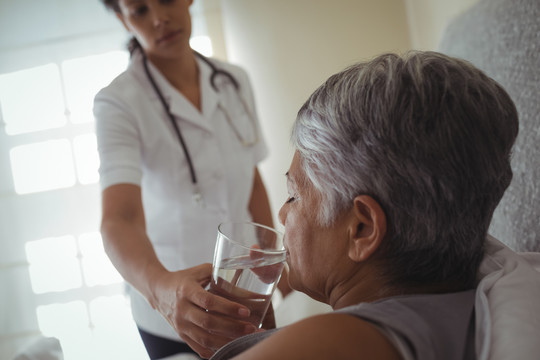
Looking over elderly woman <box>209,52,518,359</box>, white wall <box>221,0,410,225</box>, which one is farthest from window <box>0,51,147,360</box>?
elderly woman <box>209,52,518,359</box>

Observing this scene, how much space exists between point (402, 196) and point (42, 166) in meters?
2.41

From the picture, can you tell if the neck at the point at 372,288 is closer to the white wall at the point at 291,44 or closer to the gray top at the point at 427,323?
the gray top at the point at 427,323

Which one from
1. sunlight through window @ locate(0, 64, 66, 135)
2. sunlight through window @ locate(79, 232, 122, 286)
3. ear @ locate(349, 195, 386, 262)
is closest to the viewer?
ear @ locate(349, 195, 386, 262)

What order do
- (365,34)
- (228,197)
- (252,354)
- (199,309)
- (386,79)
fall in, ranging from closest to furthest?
(252,354)
(386,79)
(199,309)
(228,197)
(365,34)

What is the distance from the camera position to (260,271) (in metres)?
0.80

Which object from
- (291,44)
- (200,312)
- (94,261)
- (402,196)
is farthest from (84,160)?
(402,196)

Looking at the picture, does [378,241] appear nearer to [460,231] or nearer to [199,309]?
[460,231]

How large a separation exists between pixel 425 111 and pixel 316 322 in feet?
1.02

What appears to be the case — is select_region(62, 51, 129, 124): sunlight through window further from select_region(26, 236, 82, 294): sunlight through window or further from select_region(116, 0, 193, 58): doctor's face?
select_region(116, 0, 193, 58): doctor's face

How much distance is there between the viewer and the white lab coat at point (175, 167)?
1450mm

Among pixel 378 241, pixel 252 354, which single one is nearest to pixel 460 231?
pixel 378 241

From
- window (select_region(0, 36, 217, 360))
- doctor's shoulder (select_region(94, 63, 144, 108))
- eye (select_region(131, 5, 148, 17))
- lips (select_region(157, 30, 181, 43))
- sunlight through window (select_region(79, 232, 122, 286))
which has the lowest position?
sunlight through window (select_region(79, 232, 122, 286))

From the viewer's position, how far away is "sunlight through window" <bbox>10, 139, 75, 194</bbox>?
2682 mm

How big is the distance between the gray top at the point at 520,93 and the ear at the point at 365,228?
0.47 metres
